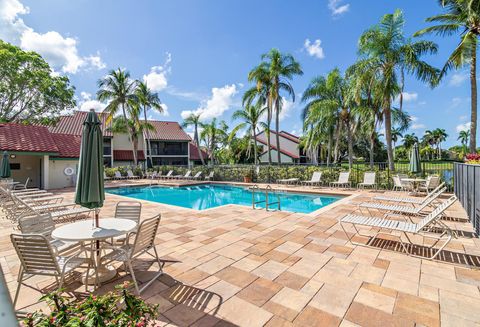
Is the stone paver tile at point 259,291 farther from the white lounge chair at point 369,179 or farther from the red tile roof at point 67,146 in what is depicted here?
the red tile roof at point 67,146

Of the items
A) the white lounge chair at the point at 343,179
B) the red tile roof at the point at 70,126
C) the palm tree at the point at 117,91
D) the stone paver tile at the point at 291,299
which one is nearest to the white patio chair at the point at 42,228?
the stone paver tile at the point at 291,299

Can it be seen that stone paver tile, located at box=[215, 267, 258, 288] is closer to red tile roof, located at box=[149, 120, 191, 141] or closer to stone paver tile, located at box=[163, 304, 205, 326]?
stone paver tile, located at box=[163, 304, 205, 326]

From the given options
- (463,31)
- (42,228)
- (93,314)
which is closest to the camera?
(93,314)

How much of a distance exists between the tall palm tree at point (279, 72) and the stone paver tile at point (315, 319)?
16554mm

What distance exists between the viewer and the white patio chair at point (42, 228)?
3884 millimetres

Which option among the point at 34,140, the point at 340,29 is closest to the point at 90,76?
the point at 34,140

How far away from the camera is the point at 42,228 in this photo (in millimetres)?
4285

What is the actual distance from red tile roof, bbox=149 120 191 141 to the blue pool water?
17149 millimetres

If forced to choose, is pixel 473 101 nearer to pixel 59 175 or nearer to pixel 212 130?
pixel 212 130

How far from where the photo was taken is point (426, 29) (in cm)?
1362

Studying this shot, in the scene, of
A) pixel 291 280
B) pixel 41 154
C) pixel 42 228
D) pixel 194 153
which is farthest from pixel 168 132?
pixel 291 280

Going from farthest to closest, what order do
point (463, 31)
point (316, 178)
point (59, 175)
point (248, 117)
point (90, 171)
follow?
point (248, 117), point (59, 175), point (316, 178), point (463, 31), point (90, 171)

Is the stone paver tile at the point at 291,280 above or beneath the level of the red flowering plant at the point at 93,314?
beneath

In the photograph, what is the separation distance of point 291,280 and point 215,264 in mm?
1267
